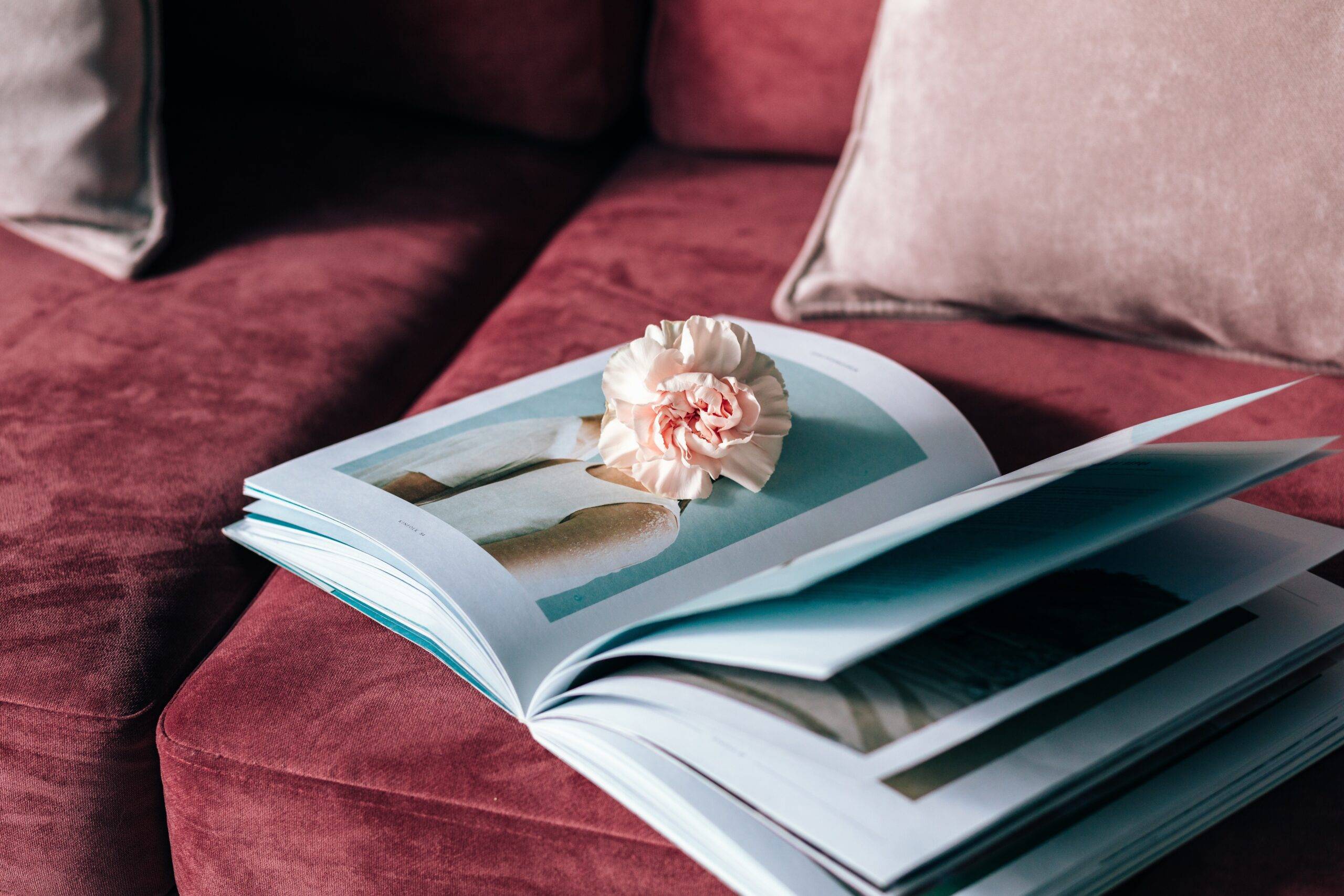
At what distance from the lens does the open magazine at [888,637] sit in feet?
1.33

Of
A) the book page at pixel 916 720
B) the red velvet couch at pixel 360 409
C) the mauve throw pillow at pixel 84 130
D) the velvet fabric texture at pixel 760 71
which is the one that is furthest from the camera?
the velvet fabric texture at pixel 760 71

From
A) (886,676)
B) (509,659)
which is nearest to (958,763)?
(886,676)

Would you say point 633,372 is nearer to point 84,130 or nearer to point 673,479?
point 673,479

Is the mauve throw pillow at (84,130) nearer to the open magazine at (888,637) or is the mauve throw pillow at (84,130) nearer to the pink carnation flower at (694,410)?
the open magazine at (888,637)

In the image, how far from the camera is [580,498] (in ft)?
1.92

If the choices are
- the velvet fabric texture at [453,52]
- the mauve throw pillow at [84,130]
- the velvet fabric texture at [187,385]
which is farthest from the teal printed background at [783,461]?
the velvet fabric texture at [453,52]

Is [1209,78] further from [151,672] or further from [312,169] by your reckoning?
[312,169]

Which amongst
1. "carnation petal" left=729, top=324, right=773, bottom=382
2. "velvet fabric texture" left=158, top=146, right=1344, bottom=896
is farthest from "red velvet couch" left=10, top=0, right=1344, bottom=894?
"carnation petal" left=729, top=324, right=773, bottom=382

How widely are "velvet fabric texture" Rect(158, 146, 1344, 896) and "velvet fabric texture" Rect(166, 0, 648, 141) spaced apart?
0.56m

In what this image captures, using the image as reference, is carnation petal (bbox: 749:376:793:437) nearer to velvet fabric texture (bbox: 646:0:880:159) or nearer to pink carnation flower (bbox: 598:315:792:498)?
pink carnation flower (bbox: 598:315:792:498)

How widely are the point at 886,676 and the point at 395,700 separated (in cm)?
26

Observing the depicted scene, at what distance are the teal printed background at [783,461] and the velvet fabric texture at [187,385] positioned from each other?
18 cm

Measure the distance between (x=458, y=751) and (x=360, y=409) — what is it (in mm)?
425

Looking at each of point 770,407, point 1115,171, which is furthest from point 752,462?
point 1115,171
